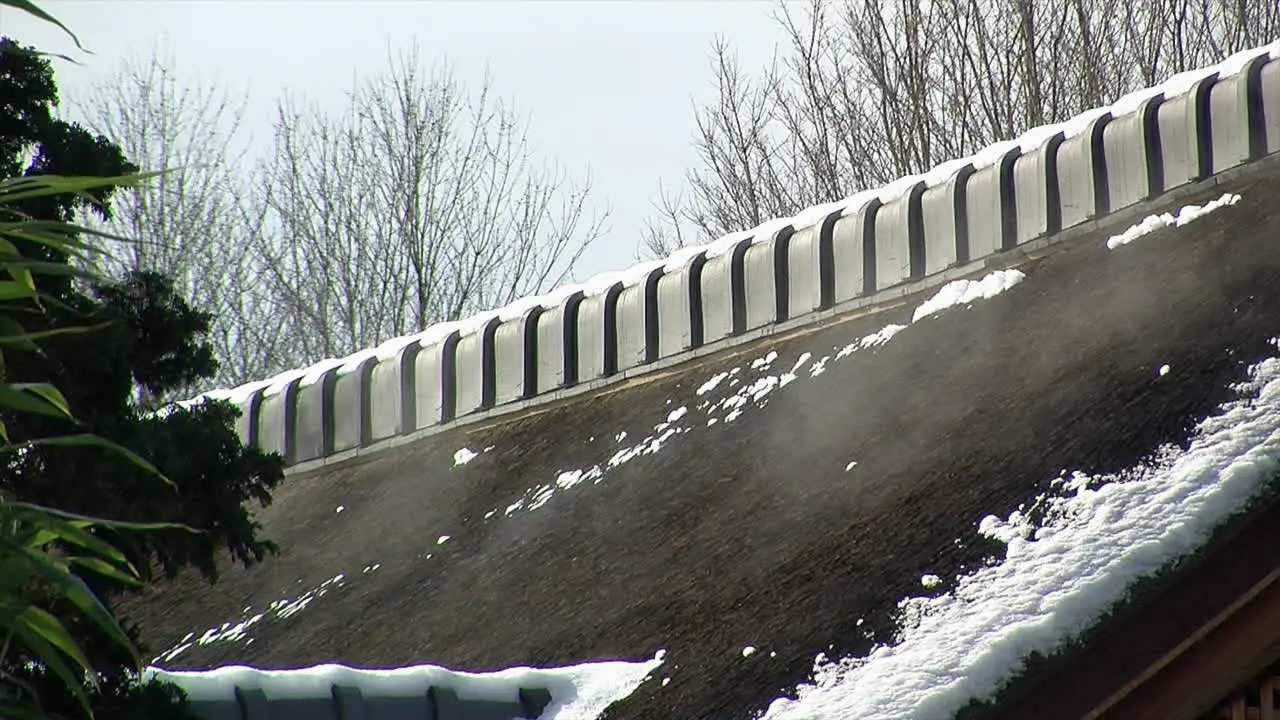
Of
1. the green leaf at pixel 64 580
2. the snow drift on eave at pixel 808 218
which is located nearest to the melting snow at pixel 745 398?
the snow drift on eave at pixel 808 218

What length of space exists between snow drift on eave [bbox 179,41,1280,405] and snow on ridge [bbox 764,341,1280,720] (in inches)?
146

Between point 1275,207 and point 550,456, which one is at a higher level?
point 1275,207

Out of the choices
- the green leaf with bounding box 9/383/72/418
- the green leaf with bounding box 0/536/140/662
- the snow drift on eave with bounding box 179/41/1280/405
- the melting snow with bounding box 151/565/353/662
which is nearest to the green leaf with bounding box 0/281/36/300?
the green leaf with bounding box 9/383/72/418

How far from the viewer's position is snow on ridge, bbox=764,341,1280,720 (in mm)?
4738

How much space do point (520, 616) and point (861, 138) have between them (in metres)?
23.2

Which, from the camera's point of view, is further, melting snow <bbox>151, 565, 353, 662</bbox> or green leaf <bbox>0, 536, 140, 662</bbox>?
melting snow <bbox>151, 565, 353, 662</bbox>

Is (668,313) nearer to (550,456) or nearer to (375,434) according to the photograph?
(550,456)

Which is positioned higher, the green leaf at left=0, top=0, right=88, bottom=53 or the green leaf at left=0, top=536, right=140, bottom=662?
the green leaf at left=0, top=0, right=88, bottom=53

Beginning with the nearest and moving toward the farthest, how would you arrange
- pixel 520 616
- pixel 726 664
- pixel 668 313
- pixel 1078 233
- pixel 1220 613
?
pixel 1220 613 < pixel 726 664 < pixel 520 616 < pixel 1078 233 < pixel 668 313

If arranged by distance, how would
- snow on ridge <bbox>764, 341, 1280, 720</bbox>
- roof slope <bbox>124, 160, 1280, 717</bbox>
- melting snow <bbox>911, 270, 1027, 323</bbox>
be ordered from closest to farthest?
snow on ridge <bbox>764, 341, 1280, 720</bbox> → roof slope <bbox>124, 160, 1280, 717</bbox> → melting snow <bbox>911, 270, 1027, 323</bbox>

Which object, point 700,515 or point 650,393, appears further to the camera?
point 650,393

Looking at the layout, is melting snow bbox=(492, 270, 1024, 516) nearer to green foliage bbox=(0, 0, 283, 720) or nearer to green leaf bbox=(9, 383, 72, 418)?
green foliage bbox=(0, 0, 283, 720)

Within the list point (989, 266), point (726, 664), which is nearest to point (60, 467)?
point (726, 664)

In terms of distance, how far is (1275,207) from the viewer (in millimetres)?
7336
